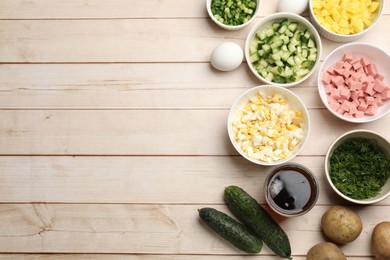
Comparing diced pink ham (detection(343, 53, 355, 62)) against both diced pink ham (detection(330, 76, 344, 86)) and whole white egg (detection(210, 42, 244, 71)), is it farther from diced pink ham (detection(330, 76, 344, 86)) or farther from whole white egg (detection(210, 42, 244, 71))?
whole white egg (detection(210, 42, 244, 71))

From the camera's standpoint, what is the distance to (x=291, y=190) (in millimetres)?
1644

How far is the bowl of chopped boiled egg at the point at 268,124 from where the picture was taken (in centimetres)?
170

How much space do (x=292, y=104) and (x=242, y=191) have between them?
31 cm

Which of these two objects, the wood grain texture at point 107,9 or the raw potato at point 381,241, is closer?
the raw potato at point 381,241

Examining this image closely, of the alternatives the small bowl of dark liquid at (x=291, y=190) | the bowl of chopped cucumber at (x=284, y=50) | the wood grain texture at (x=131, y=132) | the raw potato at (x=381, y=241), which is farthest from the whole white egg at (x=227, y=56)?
the raw potato at (x=381, y=241)

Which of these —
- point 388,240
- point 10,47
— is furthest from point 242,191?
point 10,47

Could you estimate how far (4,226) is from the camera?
1807 millimetres

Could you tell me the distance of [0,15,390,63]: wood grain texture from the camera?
6.05 ft

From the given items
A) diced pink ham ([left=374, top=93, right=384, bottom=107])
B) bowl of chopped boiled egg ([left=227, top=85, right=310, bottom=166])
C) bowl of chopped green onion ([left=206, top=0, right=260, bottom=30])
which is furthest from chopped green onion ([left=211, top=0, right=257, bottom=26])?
diced pink ham ([left=374, top=93, right=384, bottom=107])

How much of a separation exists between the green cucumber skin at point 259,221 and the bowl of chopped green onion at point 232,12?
20.8 inches

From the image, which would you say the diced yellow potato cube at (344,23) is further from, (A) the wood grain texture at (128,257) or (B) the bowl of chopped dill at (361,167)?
(A) the wood grain texture at (128,257)

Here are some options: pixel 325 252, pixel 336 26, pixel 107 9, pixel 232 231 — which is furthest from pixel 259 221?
pixel 107 9

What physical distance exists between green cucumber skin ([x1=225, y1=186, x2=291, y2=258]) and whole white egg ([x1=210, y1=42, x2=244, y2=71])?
15.0 inches

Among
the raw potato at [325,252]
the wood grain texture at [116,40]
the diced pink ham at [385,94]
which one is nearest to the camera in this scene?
the raw potato at [325,252]
